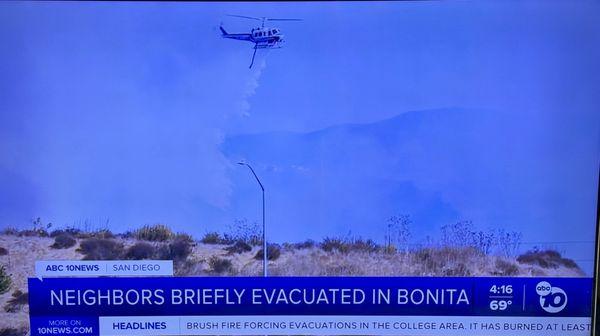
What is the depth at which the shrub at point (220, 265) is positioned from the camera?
80.0 inches

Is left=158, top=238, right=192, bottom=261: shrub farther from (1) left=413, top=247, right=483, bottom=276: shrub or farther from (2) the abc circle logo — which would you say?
(2) the abc circle logo

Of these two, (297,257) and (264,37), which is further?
(297,257)

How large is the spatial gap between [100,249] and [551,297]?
2.03 m

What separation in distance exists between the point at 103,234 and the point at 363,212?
1.15m

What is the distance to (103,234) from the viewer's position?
201cm

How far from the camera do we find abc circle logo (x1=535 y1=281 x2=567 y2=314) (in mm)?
2027

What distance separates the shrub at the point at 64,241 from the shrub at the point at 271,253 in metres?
0.82

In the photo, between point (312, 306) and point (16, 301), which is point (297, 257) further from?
point (16, 301)

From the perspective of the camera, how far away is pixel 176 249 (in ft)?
6.61

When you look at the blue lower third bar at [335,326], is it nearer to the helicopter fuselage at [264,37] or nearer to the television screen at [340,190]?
the television screen at [340,190]

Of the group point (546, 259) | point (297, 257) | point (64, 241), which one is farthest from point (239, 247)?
point (546, 259)

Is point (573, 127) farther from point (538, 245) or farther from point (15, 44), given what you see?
point (15, 44)

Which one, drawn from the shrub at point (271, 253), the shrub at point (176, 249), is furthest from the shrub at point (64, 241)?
the shrub at point (271, 253)

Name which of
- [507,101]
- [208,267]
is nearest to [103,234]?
[208,267]
